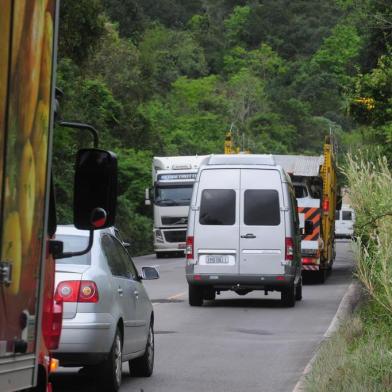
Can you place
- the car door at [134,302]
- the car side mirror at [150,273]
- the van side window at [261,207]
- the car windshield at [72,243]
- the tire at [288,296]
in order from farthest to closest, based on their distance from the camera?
the tire at [288,296] → the van side window at [261,207] → the car side mirror at [150,273] → the car door at [134,302] → the car windshield at [72,243]

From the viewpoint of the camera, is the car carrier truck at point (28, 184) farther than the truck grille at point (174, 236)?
No

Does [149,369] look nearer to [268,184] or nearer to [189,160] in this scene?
[268,184]

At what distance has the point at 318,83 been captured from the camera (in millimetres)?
132750

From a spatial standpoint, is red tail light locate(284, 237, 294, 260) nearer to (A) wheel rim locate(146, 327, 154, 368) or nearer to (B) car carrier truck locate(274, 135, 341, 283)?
(B) car carrier truck locate(274, 135, 341, 283)

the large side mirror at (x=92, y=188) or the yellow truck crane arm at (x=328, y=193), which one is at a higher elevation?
the yellow truck crane arm at (x=328, y=193)

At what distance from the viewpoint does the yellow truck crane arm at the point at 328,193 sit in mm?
31703

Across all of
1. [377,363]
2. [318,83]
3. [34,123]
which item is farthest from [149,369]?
[318,83]

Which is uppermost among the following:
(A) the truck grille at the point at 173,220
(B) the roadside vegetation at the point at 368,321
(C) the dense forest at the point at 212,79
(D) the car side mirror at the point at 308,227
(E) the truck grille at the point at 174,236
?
(C) the dense forest at the point at 212,79

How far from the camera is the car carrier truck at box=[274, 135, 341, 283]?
30.6m

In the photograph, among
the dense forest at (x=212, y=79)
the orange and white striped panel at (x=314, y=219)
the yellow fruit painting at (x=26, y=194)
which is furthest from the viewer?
the dense forest at (x=212, y=79)

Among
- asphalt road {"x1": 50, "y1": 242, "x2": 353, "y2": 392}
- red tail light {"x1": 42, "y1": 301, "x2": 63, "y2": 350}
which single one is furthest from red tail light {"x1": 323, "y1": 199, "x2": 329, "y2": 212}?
red tail light {"x1": 42, "y1": 301, "x2": 63, "y2": 350}

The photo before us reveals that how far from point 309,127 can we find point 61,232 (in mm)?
104561

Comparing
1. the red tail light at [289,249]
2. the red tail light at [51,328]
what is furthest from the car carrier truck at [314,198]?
the red tail light at [51,328]

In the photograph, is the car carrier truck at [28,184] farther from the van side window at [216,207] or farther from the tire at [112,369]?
the van side window at [216,207]
